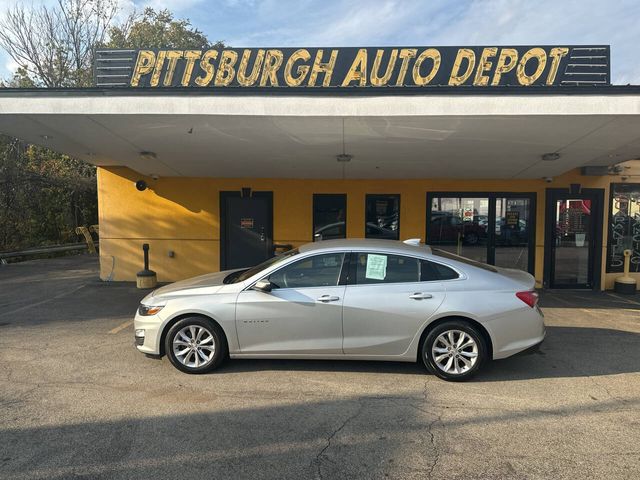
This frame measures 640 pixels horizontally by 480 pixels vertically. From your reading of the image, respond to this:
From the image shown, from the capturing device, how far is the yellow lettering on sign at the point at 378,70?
7527mm

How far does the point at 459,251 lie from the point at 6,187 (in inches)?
639

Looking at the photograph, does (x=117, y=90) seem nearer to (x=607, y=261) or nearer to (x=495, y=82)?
(x=495, y=82)

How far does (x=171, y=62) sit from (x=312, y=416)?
680cm

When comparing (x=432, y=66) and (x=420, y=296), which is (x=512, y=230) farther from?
(x=420, y=296)

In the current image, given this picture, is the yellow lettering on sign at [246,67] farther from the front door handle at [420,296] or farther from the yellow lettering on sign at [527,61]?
the front door handle at [420,296]

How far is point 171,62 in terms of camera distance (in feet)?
26.2

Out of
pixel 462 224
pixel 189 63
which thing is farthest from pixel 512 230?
pixel 189 63

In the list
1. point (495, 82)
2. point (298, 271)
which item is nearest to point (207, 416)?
point (298, 271)

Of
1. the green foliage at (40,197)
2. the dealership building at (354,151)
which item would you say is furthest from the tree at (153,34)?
the dealership building at (354,151)

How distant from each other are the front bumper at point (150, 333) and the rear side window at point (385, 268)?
2.25 metres

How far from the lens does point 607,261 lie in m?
10.4

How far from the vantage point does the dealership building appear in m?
5.88

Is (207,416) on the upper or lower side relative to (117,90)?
lower

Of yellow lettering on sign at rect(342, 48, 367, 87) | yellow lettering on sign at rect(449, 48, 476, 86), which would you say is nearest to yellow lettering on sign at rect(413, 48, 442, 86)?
yellow lettering on sign at rect(449, 48, 476, 86)
